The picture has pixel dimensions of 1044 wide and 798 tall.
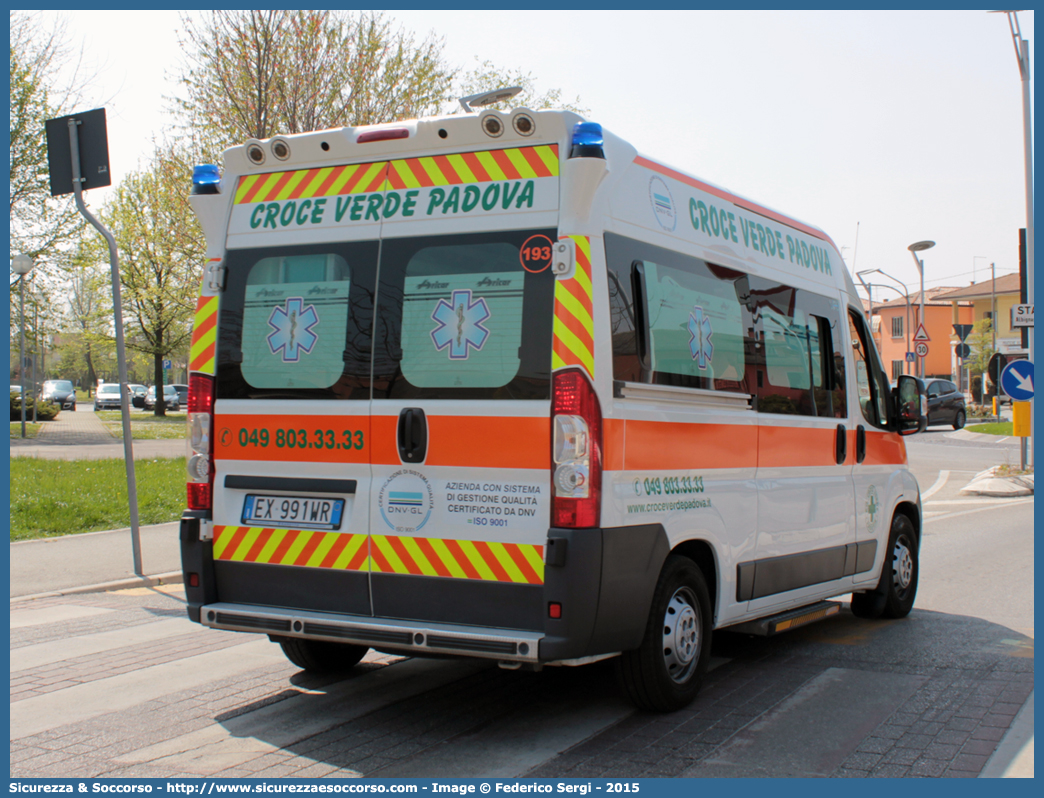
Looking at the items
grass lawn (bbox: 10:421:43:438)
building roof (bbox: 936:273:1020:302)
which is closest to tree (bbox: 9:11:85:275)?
grass lawn (bbox: 10:421:43:438)

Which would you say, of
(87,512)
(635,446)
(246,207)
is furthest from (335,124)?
(635,446)

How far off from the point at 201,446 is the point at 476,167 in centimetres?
206

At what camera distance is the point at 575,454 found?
4.55m

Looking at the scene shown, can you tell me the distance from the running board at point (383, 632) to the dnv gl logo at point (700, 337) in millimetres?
1810

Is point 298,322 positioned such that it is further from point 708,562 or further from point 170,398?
point 170,398

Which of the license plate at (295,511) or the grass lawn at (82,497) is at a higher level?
the license plate at (295,511)

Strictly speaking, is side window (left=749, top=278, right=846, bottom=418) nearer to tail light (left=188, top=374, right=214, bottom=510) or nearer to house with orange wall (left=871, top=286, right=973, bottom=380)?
tail light (left=188, top=374, right=214, bottom=510)

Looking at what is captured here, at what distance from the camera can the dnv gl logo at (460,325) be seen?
4844 mm

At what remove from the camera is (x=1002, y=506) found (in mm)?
16891

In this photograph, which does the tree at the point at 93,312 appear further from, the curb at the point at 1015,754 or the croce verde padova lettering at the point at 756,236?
the curb at the point at 1015,754

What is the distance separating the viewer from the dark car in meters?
37.2

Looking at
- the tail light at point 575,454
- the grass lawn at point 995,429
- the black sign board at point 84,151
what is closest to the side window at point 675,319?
the tail light at point 575,454

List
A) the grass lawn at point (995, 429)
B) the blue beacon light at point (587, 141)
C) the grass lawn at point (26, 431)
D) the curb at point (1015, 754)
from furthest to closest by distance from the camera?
1. the grass lawn at point (995, 429)
2. the grass lawn at point (26, 431)
3. the blue beacon light at point (587, 141)
4. the curb at point (1015, 754)

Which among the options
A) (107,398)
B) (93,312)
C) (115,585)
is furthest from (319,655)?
(107,398)
